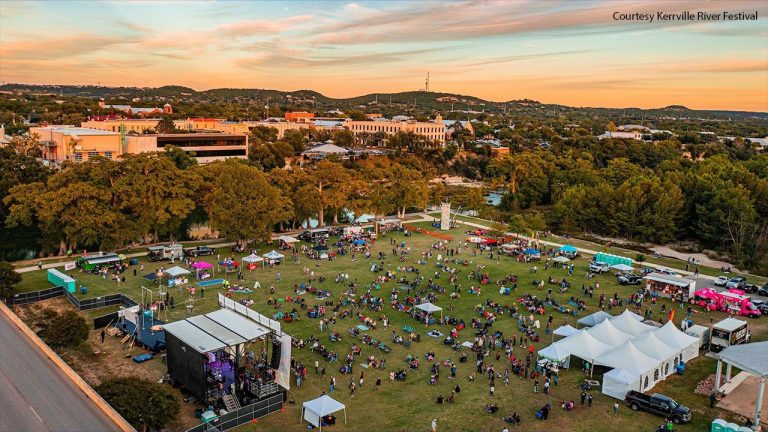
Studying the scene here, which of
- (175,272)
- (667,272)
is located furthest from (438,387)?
(667,272)

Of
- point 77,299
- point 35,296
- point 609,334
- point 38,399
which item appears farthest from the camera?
point 35,296

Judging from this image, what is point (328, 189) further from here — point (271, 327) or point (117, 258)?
point (271, 327)

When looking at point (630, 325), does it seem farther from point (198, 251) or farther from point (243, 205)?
point (198, 251)

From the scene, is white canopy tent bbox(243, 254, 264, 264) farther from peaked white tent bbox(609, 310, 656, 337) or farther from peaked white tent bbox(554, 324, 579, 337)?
peaked white tent bbox(609, 310, 656, 337)

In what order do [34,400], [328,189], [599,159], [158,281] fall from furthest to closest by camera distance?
1. [599,159]
2. [328,189]
3. [158,281]
4. [34,400]

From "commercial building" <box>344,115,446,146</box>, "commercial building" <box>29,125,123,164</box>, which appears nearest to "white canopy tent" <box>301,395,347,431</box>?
"commercial building" <box>29,125,123,164</box>

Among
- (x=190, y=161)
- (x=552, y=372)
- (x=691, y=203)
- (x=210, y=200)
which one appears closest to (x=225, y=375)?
(x=552, y=372)
